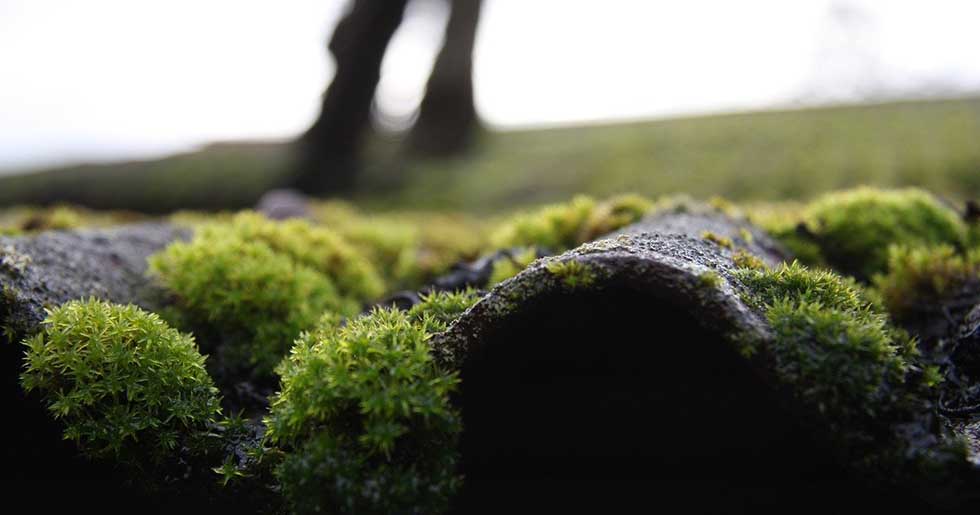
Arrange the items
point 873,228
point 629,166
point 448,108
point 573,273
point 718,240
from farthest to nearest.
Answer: point 448,108, point 629,166, point 873,228, point 718,240, point 573,273

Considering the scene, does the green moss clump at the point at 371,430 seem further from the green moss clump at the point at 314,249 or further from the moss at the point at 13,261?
the green moss clump at the point at 314,249

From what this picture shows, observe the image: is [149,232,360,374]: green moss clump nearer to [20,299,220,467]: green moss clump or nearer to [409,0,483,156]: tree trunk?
[20,299,220,467]: green moss clump

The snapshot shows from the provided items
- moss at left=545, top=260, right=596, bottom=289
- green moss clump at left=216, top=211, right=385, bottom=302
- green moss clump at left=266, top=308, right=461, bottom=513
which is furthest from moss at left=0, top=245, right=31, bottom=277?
moss at left=545, top=260, right=596, bottom=289

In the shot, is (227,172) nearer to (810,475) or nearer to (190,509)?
(190,509)

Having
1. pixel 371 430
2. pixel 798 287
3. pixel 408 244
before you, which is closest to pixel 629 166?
pixel 408 244

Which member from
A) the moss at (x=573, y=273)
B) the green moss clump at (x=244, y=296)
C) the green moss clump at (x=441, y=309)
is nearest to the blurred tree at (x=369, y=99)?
the green moss clump at (x=244, y=296)

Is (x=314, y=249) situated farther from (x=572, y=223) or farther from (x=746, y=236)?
(x=746, y=236)
